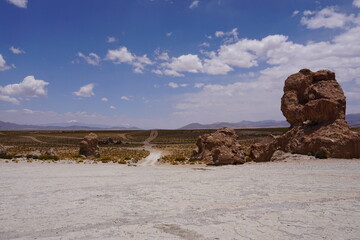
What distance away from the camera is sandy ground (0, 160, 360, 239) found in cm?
663

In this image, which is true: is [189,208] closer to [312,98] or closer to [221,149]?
[221,149]

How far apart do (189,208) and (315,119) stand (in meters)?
16.2

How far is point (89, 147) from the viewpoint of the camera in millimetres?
35062

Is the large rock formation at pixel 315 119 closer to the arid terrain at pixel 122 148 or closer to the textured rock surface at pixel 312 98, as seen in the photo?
the textured rock surface at pixel 312 98

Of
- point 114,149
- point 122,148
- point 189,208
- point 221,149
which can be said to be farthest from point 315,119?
point 122,148

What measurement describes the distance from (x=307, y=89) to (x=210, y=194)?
16.0 metres

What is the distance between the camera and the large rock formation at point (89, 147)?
1372 inches

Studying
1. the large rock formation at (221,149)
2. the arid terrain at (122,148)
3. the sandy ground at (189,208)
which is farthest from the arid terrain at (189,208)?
the arid terrain at (122,148)

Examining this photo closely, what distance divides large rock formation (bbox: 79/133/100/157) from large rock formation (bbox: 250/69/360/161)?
19.6 meters

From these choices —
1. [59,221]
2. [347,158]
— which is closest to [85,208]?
[59,221]

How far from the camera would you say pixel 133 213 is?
8312mm

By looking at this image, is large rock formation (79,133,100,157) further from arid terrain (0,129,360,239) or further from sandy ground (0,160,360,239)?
arid terrain (0,129,360,239)

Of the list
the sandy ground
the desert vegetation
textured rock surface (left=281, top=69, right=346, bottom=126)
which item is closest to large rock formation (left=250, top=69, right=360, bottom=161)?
textured rock surface (left=281, top=69, right=346, bottom=126)

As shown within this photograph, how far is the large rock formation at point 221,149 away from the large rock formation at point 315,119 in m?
2.09
